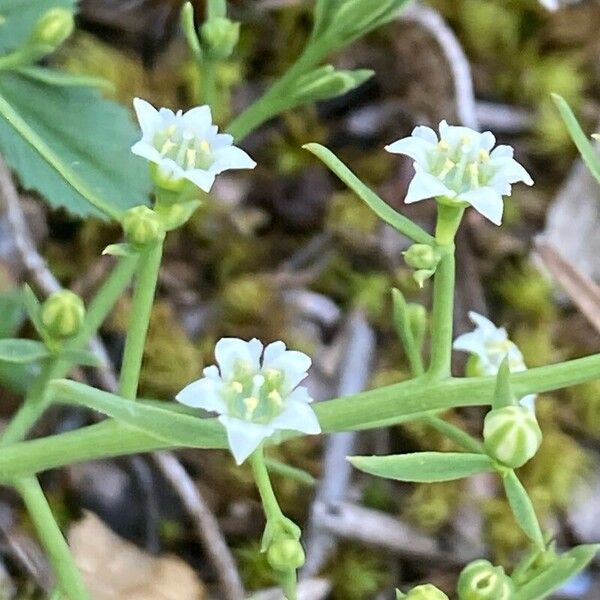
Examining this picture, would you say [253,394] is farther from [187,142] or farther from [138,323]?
[187,142]

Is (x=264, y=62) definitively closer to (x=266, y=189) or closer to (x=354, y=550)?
(x=266, y=189)

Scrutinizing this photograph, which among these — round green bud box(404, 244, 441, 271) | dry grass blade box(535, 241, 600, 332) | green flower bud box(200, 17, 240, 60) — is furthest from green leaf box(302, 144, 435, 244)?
dry grass blade box(535, 241, 600, 332)

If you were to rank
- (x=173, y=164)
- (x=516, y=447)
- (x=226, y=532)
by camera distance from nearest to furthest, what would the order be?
(x=516, y=447) → (x=173, y=164) → (x=226, y=532)

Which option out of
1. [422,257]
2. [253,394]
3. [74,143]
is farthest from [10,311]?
[422,257]

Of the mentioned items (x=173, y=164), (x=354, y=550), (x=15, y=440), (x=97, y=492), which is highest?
(x=173, y=164)

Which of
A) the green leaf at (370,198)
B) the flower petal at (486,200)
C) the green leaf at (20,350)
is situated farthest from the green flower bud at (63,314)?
the flower petal at (486,200)

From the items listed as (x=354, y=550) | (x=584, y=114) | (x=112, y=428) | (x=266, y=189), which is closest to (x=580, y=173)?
(x=584, y=114)

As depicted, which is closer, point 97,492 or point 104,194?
point 104,194

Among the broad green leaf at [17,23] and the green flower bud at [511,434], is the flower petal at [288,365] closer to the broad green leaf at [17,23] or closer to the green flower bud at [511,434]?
the green flower bud at [511,434]
